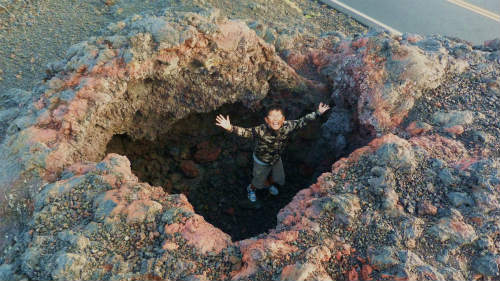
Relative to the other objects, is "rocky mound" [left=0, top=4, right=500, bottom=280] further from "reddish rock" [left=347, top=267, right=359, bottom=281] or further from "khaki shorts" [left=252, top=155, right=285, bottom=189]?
"khaki shorts" [left=252, top=155, right=285, bottom=189]

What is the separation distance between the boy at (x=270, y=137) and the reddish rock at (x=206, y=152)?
53 cm

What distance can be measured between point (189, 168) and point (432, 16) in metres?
7.04

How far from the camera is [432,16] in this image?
826 cm

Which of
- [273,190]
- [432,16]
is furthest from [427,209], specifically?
[432,16]

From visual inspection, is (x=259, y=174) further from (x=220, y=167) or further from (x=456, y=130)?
(x=456, y=130)

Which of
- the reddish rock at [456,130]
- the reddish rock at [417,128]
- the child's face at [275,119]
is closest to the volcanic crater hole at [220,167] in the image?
the child's face at [275,119]

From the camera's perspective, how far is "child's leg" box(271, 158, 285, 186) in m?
4.00

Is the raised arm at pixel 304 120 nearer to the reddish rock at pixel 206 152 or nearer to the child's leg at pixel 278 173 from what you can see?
the child's leg at pixel 278 173

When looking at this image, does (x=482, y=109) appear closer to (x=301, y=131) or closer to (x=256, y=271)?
(x=301, y=131)

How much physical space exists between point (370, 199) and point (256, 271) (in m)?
0.93

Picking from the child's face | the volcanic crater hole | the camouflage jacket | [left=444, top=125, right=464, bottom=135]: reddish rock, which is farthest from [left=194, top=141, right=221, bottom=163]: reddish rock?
[left=444, top=125, right=464, bottom=135]: reddish rock

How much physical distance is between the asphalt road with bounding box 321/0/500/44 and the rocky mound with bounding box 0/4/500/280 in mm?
4464

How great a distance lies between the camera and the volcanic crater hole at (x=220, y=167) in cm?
391

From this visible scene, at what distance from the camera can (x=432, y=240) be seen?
229cm
